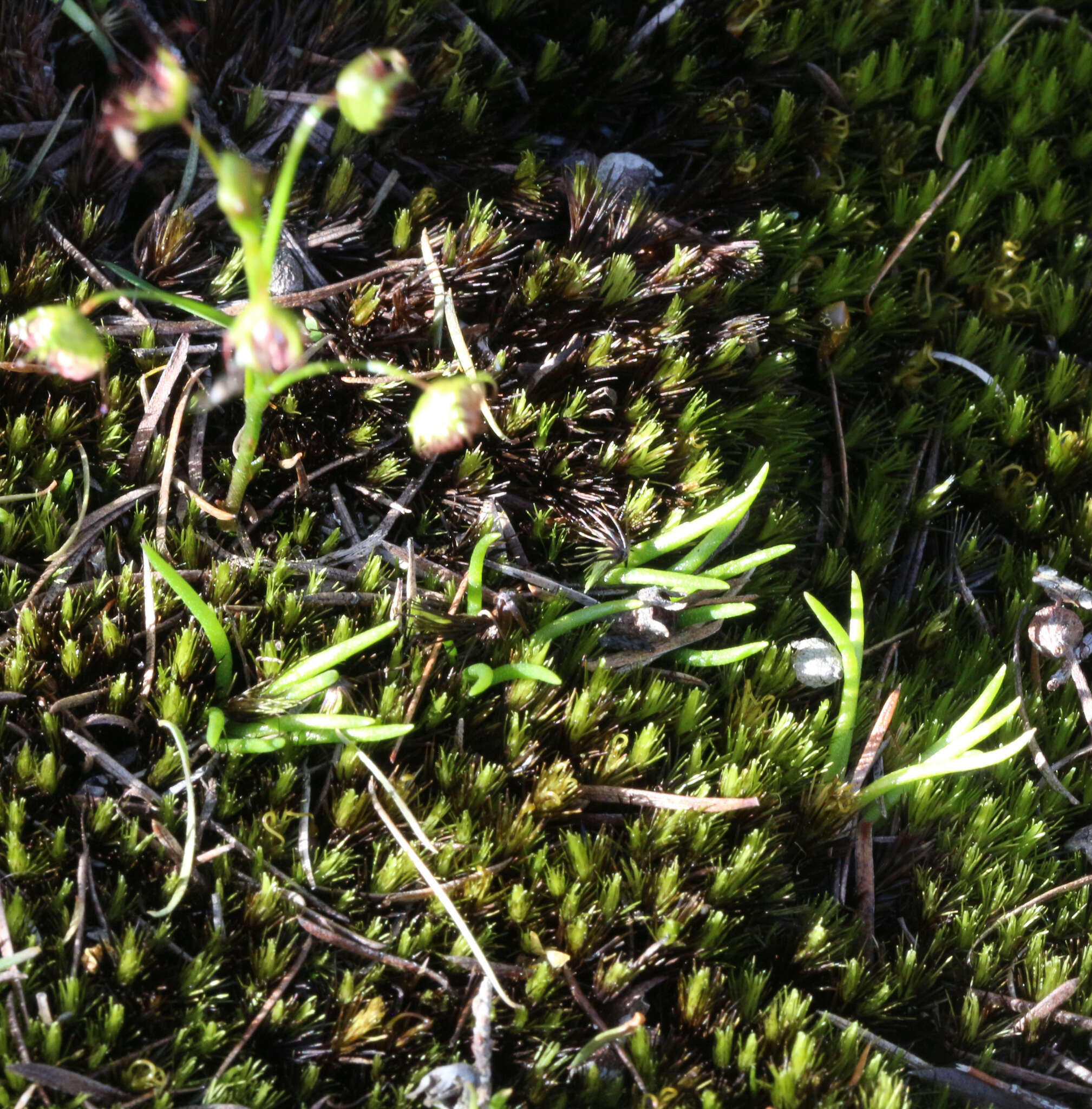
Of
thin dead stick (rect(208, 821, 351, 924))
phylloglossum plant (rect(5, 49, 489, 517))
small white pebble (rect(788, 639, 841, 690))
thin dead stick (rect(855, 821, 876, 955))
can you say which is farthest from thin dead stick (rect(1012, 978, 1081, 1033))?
phylloglossum plant (rect(5, 49, 489, 517))

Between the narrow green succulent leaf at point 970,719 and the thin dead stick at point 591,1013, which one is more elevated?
the narrow green succulent leaf at point 970,719

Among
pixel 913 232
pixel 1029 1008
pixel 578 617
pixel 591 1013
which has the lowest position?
pixel 1029 1008

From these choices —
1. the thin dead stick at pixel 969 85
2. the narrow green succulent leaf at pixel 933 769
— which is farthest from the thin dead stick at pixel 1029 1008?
the thin dead stick at pixel 969 85

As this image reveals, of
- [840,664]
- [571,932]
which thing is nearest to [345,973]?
[571,932]

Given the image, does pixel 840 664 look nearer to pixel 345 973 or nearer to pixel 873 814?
pixel 873 814

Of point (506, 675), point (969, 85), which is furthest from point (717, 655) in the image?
point (969, 85)

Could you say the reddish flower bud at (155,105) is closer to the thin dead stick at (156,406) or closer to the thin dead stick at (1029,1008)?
the thin dead stick at (156,406)

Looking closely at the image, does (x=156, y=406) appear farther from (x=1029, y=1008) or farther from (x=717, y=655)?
(x=1029, y=1008)
